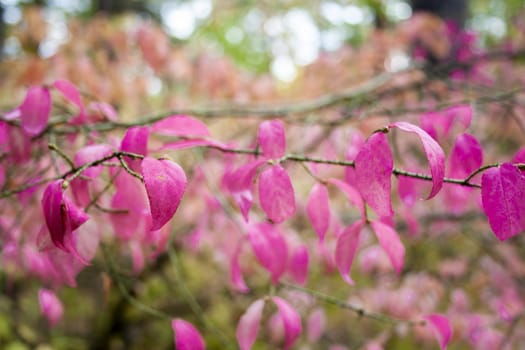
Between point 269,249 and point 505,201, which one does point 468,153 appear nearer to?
point 505,201

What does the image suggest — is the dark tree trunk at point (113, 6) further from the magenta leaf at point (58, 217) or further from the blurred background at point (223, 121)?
the magenta leaf at point (58, 217)

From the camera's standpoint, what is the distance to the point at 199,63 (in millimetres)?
2600

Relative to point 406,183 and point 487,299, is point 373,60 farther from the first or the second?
point 406,183

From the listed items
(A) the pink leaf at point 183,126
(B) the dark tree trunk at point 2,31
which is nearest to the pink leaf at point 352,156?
(A) the pink leaf at point 183,126

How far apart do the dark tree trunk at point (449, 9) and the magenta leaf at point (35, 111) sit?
11.1 ft

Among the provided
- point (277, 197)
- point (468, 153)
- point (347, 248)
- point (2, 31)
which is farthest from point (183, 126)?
point (2, 31)

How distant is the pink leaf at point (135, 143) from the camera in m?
0.65

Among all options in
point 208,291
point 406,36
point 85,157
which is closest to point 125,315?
point 208,291

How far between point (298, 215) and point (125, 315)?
116 cm

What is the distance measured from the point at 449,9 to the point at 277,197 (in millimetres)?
3455

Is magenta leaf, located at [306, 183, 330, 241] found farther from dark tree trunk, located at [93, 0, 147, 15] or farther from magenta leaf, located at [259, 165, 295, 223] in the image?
dark tree trunk, located at [93, 0, 147, 15]

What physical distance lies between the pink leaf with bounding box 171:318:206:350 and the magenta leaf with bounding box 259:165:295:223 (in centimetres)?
28

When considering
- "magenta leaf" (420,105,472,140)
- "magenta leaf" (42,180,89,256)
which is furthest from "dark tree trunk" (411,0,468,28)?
"magenta leaf" (42,180,89,256)

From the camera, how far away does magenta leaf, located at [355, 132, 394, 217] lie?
0.52 m
